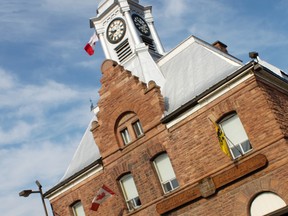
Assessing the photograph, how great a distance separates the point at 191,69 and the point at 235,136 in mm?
5875

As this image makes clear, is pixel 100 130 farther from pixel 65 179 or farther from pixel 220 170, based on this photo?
pixel 220 170

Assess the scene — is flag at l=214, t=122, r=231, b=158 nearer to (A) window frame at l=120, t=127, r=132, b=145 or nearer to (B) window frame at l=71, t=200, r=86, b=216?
(A) window frame at l=120, t=127, r=132, b=145

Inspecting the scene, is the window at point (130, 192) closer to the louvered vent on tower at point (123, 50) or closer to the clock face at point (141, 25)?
the louvered vent on tower at point (123, 50)

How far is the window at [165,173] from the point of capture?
71.1 feet

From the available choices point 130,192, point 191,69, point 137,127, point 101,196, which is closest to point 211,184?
point 130,192

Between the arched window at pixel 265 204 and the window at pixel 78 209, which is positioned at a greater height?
the window at pixel 78 209

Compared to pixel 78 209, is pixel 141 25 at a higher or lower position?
higher

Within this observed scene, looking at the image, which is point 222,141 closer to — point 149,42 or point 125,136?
point 125,136

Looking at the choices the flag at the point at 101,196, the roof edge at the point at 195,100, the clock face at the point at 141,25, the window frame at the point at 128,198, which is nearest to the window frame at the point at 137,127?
the roof edge at the point at 195,100

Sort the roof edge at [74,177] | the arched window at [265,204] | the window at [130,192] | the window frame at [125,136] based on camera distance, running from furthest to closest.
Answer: the roof edge at [74,177] → the window frame at [125,136] → the window at [130,192] → the arched window at [265,204]

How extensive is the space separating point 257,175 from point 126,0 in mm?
18693

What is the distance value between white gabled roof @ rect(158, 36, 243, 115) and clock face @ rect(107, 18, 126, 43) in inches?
193

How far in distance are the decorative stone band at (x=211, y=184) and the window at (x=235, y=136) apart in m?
0.76

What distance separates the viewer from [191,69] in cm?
2417
